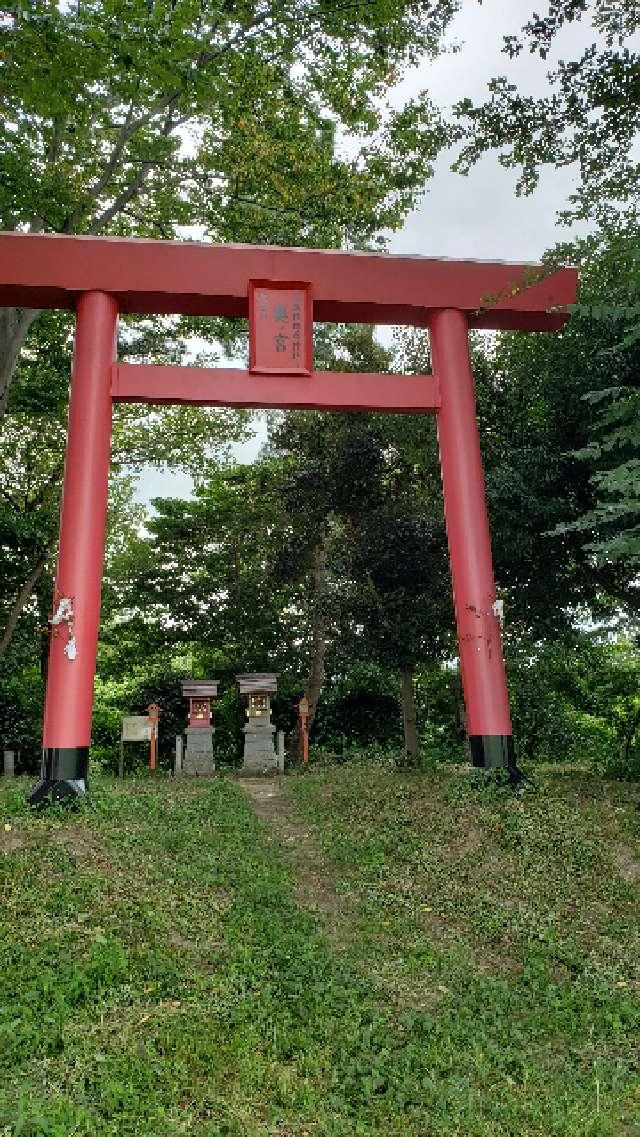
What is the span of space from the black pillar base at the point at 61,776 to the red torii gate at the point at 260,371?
4 centimetres

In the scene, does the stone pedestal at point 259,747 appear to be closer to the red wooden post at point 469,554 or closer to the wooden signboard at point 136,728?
the wooden signboard at point 136,728

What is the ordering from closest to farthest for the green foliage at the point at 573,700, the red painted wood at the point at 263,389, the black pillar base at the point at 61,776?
the black pillar base at the point at 61,776, the red painted wood at the point at 263,389, the green foliage at the point at 573,700

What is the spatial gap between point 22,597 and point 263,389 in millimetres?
8891

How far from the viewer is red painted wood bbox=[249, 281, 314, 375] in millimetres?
8234

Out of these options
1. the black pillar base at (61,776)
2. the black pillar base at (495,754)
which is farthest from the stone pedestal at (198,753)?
the black pillar base at (495,754)

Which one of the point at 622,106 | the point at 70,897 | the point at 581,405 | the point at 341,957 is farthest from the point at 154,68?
the point at 341,957

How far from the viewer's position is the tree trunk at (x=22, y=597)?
48.3ft

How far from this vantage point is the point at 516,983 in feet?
14.7

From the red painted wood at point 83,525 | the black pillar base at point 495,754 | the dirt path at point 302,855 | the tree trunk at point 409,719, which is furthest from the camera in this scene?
the tree trunk at point 409,719

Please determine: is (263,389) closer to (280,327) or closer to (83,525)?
(280,327)

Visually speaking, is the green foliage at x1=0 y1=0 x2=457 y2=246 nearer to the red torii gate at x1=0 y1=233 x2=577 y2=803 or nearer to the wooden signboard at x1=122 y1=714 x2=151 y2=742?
the red torii gate at x1=0 y1=233 x2=577 y2=803

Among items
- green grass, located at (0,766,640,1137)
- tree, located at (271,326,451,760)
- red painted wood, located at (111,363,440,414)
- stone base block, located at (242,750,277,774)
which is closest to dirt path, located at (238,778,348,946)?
green grass, located at (0,766,640,1137)

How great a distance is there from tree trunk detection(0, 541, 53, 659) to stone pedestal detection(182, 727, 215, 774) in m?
4.75

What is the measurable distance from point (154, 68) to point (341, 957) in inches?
304
